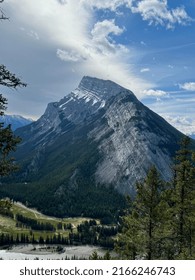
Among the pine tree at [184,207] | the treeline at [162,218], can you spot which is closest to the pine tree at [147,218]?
the treeline at [162,218]

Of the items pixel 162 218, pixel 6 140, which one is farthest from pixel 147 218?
pixel 6 140

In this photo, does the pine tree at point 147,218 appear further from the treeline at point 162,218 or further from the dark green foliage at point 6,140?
the dark green foliage at point 6,140

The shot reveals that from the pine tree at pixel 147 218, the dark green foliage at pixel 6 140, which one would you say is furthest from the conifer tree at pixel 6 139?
the pine tree at pixel 147 218

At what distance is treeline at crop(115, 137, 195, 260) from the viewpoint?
33.6 meters

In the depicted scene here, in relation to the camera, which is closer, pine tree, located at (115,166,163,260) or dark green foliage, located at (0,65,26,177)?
dark green foliage, located at (0,65,26,177)

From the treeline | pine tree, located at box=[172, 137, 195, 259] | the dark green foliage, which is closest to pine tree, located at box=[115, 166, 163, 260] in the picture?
the treeline

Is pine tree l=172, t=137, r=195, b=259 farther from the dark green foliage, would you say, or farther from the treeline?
the dark green foliage

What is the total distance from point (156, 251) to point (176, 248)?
12.5 feet

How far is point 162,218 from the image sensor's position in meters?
34.2

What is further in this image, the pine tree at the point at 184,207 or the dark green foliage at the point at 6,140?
the pine tree at the point at 184,207

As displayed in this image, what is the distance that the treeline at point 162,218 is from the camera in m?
33.6
